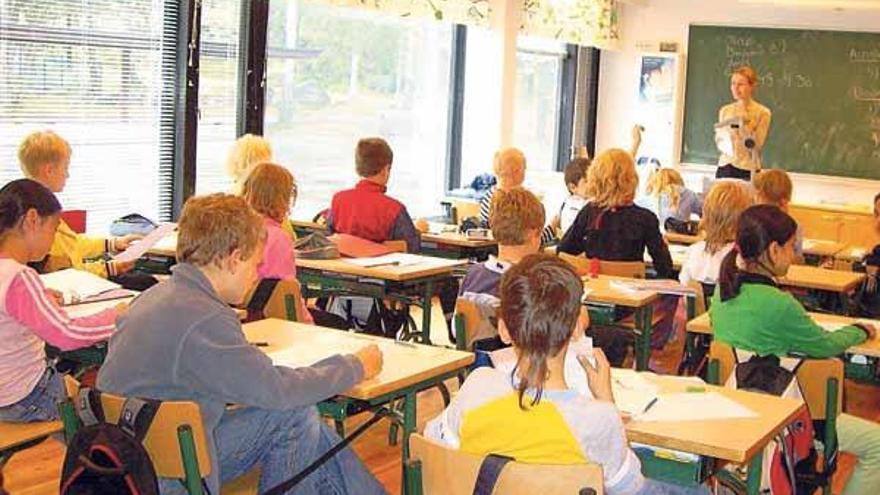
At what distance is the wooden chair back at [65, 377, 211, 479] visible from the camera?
266cm

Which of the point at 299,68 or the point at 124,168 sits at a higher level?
the point at 299,68

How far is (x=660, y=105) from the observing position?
35.3 feet

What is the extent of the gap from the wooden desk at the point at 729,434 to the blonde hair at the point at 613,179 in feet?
8.89

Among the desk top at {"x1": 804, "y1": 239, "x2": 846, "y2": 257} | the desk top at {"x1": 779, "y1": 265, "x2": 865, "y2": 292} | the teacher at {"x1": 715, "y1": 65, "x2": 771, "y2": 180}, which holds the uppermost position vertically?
the teacher at {"x1": 715, "y1": 65, "x2": 771, "y2": 180}

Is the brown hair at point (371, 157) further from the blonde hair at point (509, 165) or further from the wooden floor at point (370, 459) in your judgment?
the blonde hair at point (509, 165)

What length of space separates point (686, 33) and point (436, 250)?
4.82m

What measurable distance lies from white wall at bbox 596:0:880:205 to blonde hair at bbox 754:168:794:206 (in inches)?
151

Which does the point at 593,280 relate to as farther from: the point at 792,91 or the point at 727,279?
the point at 792,91

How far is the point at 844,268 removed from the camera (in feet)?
23.9

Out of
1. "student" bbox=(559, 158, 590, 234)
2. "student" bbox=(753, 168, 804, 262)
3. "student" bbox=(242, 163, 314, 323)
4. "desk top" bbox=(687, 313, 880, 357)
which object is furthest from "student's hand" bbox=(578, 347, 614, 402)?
"student" bbox=(559, 158, 590, 234)

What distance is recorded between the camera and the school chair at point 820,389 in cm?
354

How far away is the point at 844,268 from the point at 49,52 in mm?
4803

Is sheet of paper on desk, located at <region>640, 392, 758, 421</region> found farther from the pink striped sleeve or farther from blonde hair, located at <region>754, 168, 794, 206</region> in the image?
blonde hair, located at <region>754, 168, 794, 206</region>

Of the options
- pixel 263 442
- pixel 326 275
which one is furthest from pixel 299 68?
pixel 263 442
